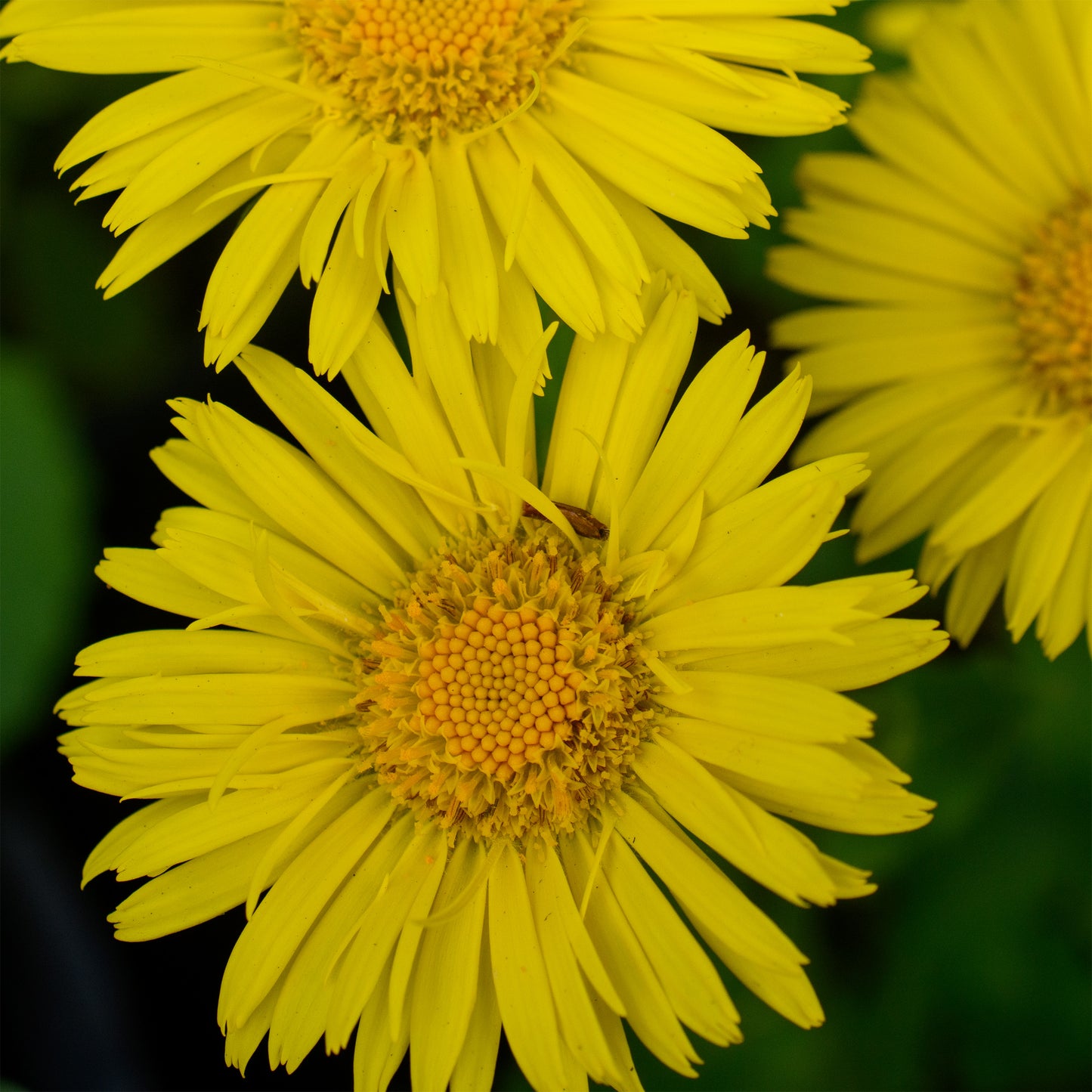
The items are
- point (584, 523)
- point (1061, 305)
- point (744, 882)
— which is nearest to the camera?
point (584, 523)

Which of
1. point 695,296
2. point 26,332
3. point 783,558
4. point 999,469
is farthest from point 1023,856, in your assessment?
point 26,332

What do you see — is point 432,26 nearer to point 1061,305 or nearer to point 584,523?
point 584,523

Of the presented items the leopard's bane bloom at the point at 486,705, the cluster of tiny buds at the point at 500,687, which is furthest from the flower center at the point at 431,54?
the cluster of tiny buds at the point at 500,687

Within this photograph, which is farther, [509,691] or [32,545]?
[32,545]

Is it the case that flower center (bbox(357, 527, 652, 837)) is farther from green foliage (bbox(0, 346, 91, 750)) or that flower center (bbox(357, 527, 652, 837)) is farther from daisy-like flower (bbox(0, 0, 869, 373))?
green foliage (bbox(0, 346, 91, 750))

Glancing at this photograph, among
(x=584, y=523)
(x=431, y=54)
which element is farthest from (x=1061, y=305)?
(x=431, y=54)

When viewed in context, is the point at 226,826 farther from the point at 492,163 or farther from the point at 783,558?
the point at 492,163

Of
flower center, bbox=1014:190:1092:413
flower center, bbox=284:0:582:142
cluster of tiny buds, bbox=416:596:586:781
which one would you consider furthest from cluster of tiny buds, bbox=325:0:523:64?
flower center, bbox=1014:190:1092:413
